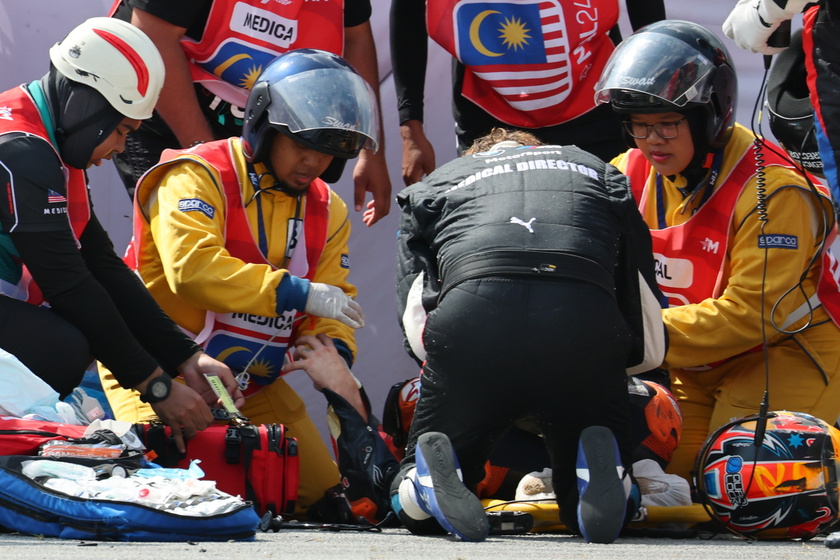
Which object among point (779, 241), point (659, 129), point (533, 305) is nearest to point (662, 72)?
point (659, 129)

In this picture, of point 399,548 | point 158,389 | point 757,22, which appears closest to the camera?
point 399,548

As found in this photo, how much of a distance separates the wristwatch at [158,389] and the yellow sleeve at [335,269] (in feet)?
2.45

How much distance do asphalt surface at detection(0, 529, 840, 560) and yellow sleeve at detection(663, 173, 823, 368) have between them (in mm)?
855

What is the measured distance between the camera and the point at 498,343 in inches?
121

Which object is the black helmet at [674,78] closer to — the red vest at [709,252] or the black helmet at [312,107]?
the red vest at [709,252]

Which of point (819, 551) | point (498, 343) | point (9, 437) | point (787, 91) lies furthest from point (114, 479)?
point (787, 91)

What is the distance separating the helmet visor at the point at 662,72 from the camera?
13.2 ft

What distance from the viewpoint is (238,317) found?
13.8 feet

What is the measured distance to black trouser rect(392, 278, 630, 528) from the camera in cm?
306

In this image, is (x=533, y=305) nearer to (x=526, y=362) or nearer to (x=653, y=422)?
(x=526, y=362)

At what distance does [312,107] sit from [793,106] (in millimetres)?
1526

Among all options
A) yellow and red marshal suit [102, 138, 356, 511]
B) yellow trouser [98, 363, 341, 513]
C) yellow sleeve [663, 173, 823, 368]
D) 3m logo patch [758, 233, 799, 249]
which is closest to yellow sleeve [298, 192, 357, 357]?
yellow and red marshal suit [102, 138, 356, 511]

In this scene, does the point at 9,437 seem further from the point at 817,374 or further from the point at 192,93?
the point at 817,374

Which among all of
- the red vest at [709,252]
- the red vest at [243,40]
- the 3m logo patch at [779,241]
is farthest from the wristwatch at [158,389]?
the 3m logo patch at [779,241]
